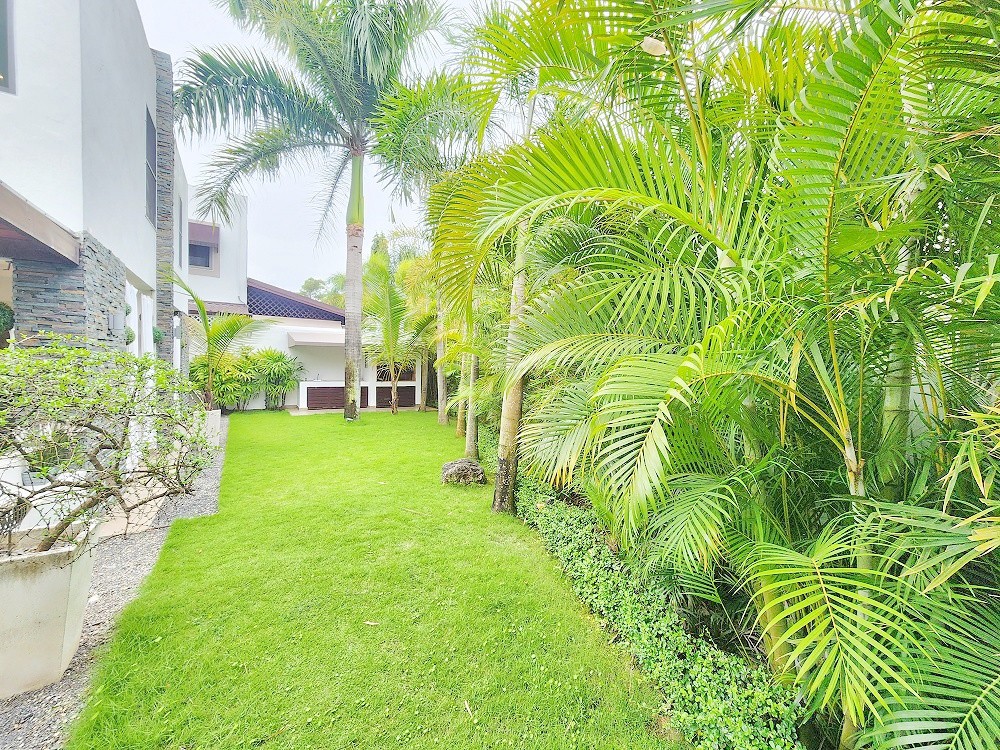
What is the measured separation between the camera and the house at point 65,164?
12.1ft

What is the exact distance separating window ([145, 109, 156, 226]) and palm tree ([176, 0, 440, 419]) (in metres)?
1.97

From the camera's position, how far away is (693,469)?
93.7 inches

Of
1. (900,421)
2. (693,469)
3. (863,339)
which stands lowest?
(693,469)

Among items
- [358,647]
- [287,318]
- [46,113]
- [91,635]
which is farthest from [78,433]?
[287,318]

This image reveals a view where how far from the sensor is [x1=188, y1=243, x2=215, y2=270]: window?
14.4 metres

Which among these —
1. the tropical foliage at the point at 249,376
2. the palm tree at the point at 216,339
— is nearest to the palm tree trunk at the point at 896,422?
the palm tree at the point at 216,339

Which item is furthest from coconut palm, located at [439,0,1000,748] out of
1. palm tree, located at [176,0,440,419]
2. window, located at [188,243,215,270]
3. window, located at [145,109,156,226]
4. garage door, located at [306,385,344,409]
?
window, located at [188,243,215,270]

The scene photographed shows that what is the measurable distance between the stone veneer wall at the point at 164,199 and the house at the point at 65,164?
3.15m

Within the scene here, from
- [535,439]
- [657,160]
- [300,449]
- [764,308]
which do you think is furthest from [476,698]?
[300,449]

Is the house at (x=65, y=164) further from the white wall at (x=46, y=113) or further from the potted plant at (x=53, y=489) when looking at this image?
the potted plant at (x=53, y=489)

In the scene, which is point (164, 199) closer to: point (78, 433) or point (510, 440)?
point (78, 433)

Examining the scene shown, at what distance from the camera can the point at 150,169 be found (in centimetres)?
769

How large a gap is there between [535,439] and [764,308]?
162 cm

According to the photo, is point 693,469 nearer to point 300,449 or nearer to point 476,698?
point 476,698
